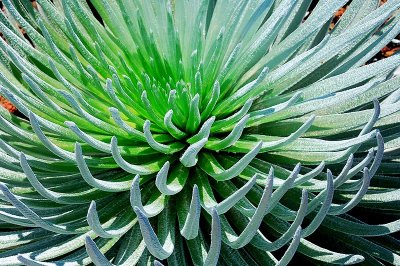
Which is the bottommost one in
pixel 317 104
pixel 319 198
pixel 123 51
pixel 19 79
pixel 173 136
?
pixel 319 198

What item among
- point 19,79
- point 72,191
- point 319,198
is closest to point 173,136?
point 72,191

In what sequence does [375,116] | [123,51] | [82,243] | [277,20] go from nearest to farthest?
[375,116]
[82,243]
[277,20]
[123,51]

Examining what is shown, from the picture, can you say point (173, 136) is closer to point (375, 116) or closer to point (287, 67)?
point (287, 67)

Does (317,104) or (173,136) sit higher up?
(173,136)

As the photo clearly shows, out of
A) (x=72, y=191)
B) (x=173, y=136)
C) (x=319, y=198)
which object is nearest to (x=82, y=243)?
(x=72, y=191)

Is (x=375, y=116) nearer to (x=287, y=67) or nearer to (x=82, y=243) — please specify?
(x=287, y=67)

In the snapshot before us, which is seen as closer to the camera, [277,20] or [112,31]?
[277,20]

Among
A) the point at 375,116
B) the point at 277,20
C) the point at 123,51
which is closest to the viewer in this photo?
the point at 375,116
